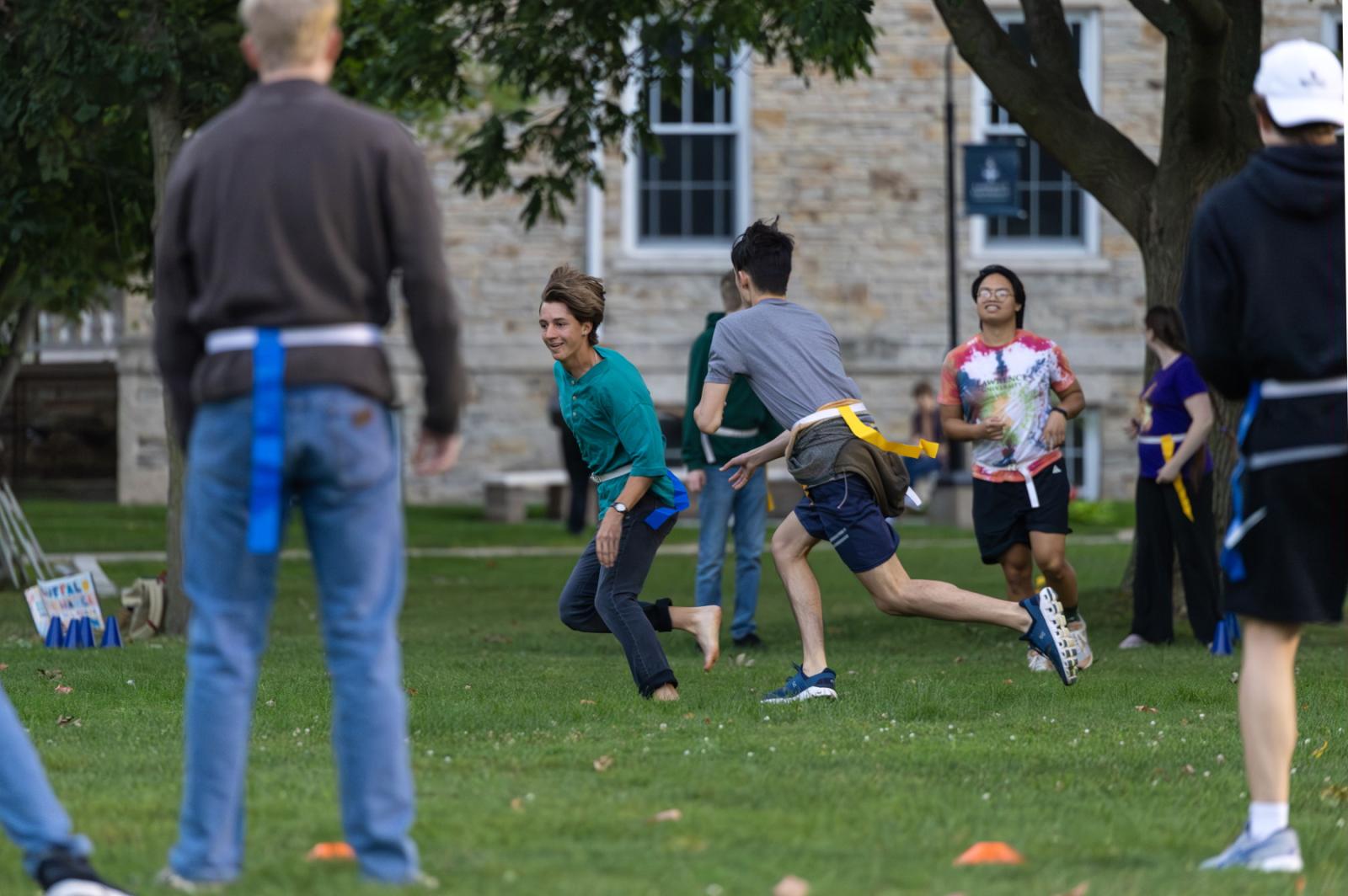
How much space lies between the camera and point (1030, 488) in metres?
9.70

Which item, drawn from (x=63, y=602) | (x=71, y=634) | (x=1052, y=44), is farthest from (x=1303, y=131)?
(x=1052, y=44)

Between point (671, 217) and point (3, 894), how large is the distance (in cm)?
2254

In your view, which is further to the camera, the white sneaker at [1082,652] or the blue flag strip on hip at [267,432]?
the white sneaker at [1082,652]

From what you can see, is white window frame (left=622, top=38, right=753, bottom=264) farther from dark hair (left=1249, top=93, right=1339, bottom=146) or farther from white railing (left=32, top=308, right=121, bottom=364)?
dark hair (left=1249, top=93, right=1339, bottom=146)

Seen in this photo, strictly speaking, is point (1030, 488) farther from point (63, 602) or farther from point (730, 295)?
point (63, 602)

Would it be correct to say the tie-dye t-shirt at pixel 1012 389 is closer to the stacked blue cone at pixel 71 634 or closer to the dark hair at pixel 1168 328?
the dark hair at pixel 1168 328

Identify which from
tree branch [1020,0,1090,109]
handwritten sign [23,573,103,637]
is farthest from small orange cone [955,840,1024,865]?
tree branch [1020,0,1090,109]

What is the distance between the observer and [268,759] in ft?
21.2

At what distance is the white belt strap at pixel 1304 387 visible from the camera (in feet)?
15.3

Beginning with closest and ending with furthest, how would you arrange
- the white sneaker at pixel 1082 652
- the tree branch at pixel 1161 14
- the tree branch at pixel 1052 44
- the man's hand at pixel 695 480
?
the white sneaker at pixel 1082 652 < the man's hand at pixel 695 480 < the tree branch at pixel 1161 14 < the tree branch at pixel 1052 44

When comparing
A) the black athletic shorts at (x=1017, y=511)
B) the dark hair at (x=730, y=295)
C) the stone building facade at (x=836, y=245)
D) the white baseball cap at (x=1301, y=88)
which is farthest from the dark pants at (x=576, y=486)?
the white baseball cap at (x=1301, y=88)

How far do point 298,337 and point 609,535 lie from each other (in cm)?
380

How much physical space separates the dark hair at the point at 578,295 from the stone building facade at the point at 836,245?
18065mm

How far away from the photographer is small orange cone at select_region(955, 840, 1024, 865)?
477 centimetres
